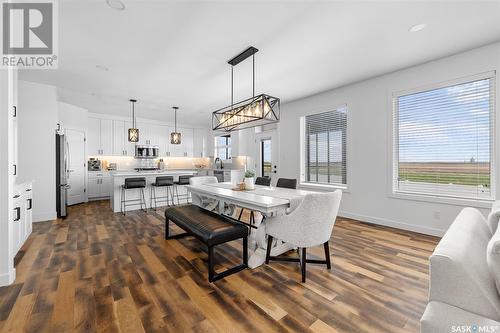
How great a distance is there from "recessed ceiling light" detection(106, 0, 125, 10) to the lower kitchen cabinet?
573cm

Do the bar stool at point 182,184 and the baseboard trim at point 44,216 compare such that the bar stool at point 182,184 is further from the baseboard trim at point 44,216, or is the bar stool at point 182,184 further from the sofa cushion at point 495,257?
the sofa cushion at point 495,257

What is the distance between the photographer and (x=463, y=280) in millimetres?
853

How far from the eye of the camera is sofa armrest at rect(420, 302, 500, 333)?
0.79 metres

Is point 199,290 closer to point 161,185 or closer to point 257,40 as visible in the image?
point 257,40

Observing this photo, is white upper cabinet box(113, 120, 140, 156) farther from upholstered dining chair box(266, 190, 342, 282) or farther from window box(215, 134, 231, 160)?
upholstered dining chair box(266, 190, 342, 282)

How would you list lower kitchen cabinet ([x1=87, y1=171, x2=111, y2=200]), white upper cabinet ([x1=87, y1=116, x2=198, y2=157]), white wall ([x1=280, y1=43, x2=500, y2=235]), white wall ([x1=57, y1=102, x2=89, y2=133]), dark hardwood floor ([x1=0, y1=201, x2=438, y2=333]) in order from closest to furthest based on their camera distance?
dark hardwood floor ([x1=0, y1=201, x2=438, y2=333]) < white wall ([x1=280, y1=43, x2=500, y2=235]) < white wall ([x1=57, y1=102, x2=89, y2=133]) < lower kitchen cabinet ([x1=87, y1=171, x2=111, y2=200]) < white upper cabinet ([x1=87, y1=116, x2=198, y2=157])

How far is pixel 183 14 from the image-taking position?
88.0 inches

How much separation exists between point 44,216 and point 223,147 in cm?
555

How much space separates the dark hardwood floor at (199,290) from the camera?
158 centimetres

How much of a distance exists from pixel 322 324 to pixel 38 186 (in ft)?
17.8

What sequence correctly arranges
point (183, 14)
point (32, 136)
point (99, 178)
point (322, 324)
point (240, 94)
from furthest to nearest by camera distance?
point (99, 178) < point (240, 94) < point (32, 136) < point (183, 14) < point (322, 324)

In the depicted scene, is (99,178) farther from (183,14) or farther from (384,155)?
(384,155)

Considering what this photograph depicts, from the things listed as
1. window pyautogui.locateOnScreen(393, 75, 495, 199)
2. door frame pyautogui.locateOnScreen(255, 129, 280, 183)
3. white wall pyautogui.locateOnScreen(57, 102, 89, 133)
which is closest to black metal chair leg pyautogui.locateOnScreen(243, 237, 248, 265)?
window pyautogui.locateOnScreen(393, 75, 495, 199)

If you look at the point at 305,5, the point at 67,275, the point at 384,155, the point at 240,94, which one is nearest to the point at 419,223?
the point at 384,155
